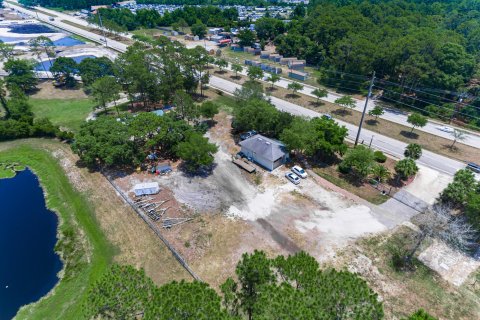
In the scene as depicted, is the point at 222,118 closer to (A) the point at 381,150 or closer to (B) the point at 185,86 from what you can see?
(B) the point at 185,86

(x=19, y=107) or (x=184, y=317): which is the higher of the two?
(x=184, y=317)

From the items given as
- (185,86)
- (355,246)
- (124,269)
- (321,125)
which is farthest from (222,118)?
(124,269)

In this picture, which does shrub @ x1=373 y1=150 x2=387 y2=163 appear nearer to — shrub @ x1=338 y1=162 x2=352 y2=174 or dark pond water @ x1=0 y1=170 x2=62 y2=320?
shrub @ x1=338 y1=162 x2=352 y2=174

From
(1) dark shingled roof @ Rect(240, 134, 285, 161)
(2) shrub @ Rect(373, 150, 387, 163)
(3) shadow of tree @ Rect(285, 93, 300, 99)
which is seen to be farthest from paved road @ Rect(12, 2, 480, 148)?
(1) dark shingled roof @ Rect(240, 134, 285, 161)

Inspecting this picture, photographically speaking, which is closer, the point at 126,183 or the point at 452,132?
the point at 126,183

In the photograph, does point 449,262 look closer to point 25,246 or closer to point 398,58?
point 25,246

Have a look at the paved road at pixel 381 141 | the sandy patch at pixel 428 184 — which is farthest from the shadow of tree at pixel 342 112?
the sandy patch at pixel 428 184

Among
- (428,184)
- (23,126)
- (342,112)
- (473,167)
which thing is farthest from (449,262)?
(23,126)

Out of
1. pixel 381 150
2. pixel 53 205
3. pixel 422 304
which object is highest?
pixel 381 150

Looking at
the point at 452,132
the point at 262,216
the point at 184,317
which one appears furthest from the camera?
the point at 452,132
